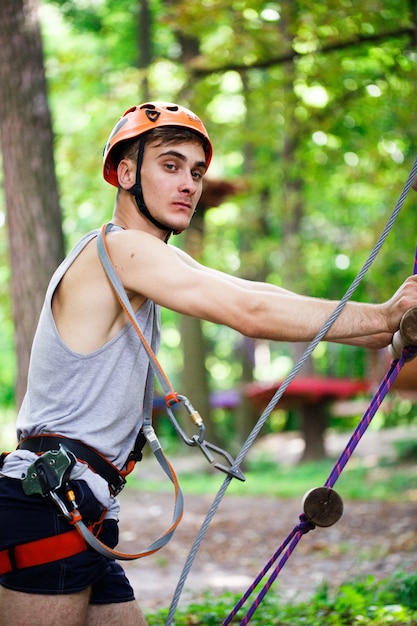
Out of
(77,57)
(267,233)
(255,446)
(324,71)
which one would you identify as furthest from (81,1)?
(255,446)

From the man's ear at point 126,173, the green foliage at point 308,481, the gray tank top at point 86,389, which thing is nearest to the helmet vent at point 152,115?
the man's ear at point 126,173

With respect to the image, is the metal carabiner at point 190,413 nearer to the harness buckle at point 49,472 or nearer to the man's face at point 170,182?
the harness buckle at point 49,472

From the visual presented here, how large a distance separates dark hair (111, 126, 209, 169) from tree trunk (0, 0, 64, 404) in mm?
3059

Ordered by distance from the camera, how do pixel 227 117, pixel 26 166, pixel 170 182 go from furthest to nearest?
pixel 227 117 → pixel 26 166 → pixel 170 182

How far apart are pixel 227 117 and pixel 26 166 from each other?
15075mm

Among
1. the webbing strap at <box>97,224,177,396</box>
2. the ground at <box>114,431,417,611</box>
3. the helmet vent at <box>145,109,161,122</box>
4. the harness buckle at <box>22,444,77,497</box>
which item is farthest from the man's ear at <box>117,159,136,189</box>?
the ground at <box>114,431,417,611</box>

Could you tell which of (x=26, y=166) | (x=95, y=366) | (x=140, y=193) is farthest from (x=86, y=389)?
(x=26, y=166)

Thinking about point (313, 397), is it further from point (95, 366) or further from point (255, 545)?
point (95, 366)

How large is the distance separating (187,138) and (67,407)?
3.46ft

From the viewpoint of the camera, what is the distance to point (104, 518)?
2.79 m

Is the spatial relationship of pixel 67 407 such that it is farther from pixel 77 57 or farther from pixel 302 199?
pixel 302 199

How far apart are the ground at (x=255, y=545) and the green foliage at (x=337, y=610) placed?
44 cm

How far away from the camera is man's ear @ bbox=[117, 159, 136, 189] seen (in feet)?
9.59

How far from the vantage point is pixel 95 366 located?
8.67 ft
